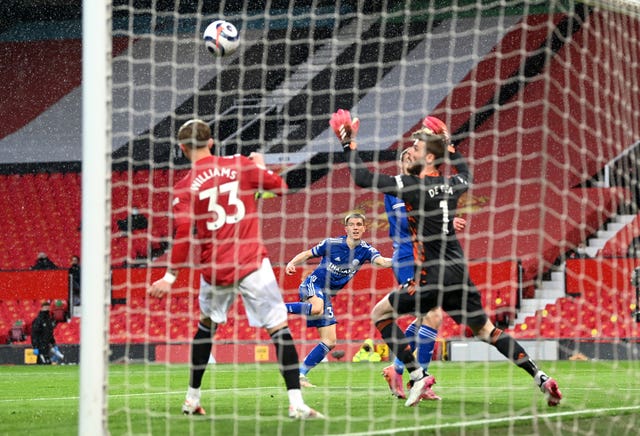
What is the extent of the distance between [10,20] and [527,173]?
1260 centimetres

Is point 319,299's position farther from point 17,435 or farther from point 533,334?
point 533,334

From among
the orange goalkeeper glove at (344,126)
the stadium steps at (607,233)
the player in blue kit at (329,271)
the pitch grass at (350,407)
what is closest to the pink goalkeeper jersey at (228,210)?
the orange goalkeeper glove at (344,126)

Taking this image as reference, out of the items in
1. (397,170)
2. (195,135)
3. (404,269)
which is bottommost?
(404,269)

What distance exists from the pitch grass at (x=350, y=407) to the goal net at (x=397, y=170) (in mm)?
209

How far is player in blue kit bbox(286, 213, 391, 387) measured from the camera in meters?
10.3

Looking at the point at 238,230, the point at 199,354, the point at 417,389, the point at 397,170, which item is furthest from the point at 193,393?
the point at 397,170

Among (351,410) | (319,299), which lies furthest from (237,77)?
Answer: (351,410)

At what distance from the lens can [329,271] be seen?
11.1 metres

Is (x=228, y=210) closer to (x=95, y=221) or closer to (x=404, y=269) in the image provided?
(x=95, y=221)

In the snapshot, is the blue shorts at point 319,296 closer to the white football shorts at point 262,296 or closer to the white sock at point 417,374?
the white sock at point 417,374

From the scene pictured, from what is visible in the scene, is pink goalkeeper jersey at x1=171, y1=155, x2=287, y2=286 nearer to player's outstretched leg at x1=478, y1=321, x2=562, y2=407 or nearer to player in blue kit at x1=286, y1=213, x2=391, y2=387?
player's outstretched leg at x1=478, y1=321, x2=562, y2=407

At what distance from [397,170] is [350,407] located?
14.5 meters

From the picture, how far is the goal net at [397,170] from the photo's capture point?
15.1 m

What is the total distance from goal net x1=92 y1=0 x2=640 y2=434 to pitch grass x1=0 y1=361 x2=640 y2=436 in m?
0.21
